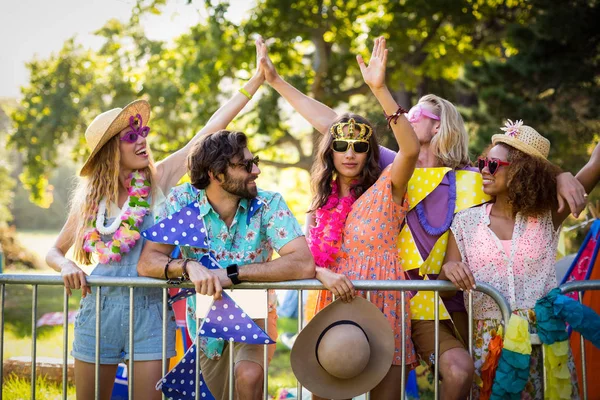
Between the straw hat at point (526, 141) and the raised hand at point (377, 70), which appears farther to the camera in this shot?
the straw hat at point (526, 141)

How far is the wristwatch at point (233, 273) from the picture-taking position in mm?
3344

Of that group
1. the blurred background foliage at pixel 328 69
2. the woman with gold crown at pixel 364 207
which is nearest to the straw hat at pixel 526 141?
the woman with gold crown at pixel 364 207

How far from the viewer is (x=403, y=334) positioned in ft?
11.5

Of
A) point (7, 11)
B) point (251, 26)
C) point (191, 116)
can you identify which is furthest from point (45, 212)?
point (251, 26)

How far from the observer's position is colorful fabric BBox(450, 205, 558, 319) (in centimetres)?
366

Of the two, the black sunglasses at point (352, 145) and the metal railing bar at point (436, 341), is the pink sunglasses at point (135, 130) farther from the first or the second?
the metal railing bar at point (436, 341)

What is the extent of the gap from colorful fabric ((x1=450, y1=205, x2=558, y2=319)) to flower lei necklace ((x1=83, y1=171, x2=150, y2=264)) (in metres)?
1.86

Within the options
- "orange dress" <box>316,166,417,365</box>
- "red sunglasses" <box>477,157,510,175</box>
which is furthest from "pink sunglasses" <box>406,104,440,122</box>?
"orange dress" <box>316,166,417,365</box>

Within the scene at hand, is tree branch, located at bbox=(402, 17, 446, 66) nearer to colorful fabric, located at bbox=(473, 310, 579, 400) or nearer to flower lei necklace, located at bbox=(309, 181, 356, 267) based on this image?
flower lei necklace, located at bbox=(309, 181, 356, 267)

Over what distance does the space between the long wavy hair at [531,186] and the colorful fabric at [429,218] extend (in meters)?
0.23

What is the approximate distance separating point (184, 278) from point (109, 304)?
1.90ft

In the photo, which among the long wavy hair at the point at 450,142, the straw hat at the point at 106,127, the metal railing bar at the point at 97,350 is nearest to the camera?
the metal railing bar at the point at 97,350

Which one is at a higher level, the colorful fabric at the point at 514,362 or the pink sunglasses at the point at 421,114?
the pink sunglasses at the point at 421,114

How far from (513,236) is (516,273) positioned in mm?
207
